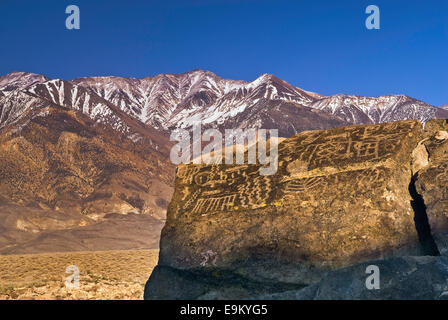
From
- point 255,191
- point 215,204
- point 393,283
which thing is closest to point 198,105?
point 215,204

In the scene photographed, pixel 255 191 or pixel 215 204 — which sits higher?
pixel 255 191

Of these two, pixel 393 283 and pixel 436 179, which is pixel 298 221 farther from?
pixel 393 283

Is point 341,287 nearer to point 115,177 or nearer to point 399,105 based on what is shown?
point 115,177

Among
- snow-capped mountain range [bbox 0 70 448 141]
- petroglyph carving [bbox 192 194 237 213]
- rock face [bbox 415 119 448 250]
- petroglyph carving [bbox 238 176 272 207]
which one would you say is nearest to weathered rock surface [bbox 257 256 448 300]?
rock face [bbox 415 119 448 250]

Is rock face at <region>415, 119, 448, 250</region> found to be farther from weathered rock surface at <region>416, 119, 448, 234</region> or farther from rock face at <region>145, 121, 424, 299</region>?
rock face at <region>145, 121, 424, 299</region>

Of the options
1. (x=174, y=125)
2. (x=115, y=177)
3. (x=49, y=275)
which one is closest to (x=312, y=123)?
(x=174, y=125)

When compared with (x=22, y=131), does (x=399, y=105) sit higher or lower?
higher

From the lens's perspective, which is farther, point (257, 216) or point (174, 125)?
point (174, 125)
